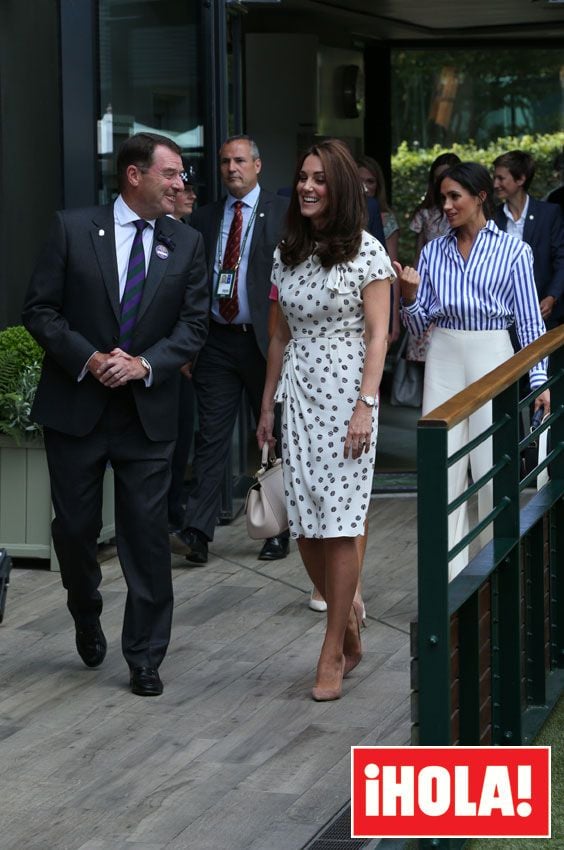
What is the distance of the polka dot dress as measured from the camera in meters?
5.70

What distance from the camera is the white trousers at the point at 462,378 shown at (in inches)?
261

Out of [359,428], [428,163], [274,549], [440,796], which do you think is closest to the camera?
[440,796]

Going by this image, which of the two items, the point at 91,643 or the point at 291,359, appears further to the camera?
the point at 91,643

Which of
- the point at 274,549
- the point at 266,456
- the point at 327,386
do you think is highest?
the point at 327,386

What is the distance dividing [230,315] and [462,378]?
60.6 inches

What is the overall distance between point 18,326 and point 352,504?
112 inches

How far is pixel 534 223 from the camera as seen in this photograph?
31.6 ft

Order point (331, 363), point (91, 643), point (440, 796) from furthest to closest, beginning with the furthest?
point (91, 643)
point (331, 363)
point (440, 796)

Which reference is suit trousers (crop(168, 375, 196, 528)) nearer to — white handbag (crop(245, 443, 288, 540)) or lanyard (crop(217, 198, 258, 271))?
lanyard (crop(217, 198, 258, 271))

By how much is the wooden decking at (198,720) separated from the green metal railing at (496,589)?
482mm

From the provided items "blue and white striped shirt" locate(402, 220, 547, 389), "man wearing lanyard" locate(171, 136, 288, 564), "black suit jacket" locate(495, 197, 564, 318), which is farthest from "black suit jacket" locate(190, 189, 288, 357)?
"black suit jacket" locate(495, 197, 564, 318)

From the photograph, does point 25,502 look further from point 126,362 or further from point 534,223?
point 534,223

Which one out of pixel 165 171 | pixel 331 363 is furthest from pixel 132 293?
pixel 331 363

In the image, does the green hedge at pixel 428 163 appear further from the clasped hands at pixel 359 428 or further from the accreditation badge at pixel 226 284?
the clasped hands at pixel 359 428
